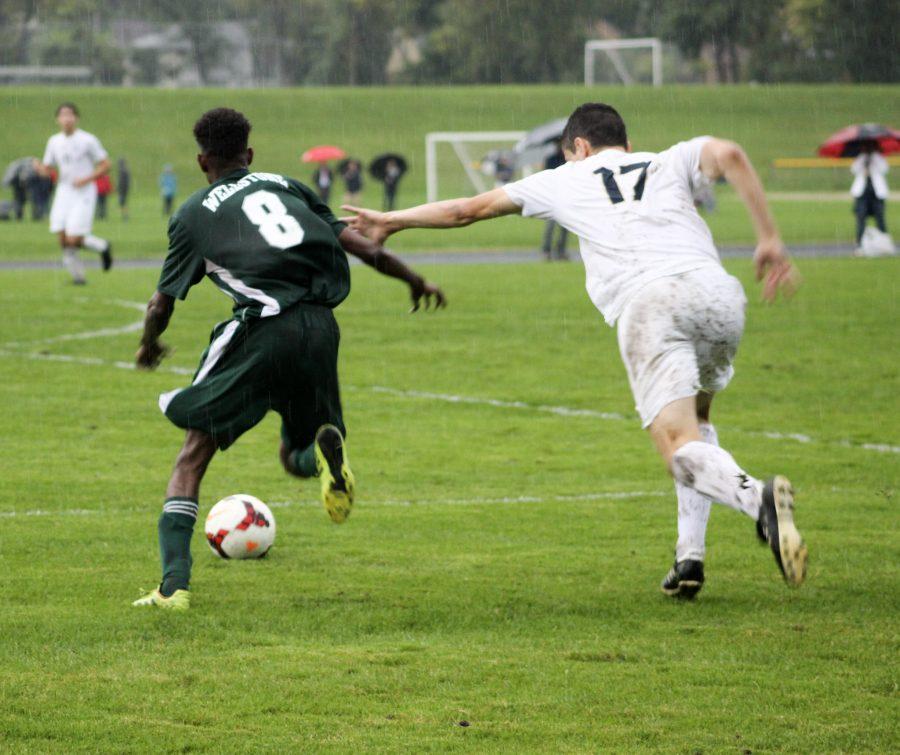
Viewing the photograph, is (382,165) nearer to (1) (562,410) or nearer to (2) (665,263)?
(1) (562,410)

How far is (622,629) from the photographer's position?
5.83 m

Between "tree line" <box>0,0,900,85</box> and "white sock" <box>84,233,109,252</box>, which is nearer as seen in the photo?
"white sock" <box>84,233,109,252</box>

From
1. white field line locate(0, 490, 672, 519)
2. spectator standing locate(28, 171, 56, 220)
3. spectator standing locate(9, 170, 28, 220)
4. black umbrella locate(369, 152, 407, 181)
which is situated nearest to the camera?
white field line locate(0, 490, 672, 519)

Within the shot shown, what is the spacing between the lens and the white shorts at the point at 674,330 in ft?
18.4

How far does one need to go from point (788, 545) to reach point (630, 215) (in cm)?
153

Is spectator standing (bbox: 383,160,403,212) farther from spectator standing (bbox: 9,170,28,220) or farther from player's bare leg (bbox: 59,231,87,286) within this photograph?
player's bare leg (bbox: 59,231,87,286)

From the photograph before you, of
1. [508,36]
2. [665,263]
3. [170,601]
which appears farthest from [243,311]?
[508,36]

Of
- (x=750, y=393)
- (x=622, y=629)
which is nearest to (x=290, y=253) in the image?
(x=622, y=629)

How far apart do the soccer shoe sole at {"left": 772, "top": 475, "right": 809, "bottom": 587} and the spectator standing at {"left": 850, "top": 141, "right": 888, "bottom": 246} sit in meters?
21.5

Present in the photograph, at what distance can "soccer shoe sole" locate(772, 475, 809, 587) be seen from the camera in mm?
4957

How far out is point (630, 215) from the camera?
19.3ft

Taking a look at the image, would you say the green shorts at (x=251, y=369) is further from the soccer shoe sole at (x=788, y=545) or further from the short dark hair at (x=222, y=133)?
the soccer shoe sole at (x=788, y=545)

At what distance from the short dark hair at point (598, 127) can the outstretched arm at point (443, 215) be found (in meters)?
0.41

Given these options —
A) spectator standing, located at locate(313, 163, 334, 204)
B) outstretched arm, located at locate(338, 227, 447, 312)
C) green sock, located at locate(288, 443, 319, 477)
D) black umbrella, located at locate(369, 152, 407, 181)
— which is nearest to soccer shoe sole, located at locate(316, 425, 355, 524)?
green sock, located at locate(288, 443, 319, 477)
